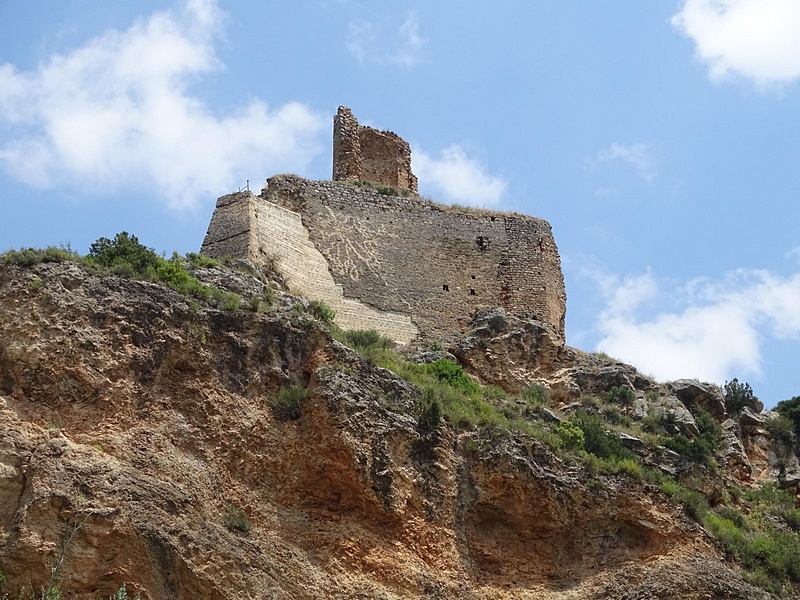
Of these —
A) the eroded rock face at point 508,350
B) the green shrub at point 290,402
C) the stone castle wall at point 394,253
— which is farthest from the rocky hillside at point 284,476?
A: the stone castle wall at point 394,253

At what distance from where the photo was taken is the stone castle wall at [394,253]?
30.5m

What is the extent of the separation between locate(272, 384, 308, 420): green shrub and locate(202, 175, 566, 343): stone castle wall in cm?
649

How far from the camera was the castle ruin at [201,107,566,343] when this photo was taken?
3047 centimetres

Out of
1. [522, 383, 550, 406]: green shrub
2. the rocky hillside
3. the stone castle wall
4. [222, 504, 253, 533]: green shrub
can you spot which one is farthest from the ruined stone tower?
[222, 504, 253, 533]: green shrub

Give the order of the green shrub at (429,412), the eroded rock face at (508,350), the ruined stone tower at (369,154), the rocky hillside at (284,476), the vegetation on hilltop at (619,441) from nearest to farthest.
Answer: the rocky hillside at (284,476), the green shrub at (429,412), the vegetation on hilltop at (619,441), the eroded rock face at (508,350), the ruined stone tower at (369,154)

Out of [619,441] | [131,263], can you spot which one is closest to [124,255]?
[131,263]

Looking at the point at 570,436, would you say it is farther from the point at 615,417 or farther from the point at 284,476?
the point at 284,476

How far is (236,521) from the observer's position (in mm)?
21266

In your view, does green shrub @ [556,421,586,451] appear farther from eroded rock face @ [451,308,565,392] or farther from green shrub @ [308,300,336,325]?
green shrub @ [308,300,336,325]

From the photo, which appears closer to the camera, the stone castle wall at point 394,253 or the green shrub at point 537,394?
the green shrub at point 537,394

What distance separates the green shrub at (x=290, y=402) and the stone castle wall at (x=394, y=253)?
649 centimetres

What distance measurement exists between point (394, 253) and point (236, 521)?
12335mm

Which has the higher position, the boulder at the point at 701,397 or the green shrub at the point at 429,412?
the boulder at the point at 701,397

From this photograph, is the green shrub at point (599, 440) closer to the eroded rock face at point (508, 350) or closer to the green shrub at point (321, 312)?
the eroded rock face at point (508, 350)
